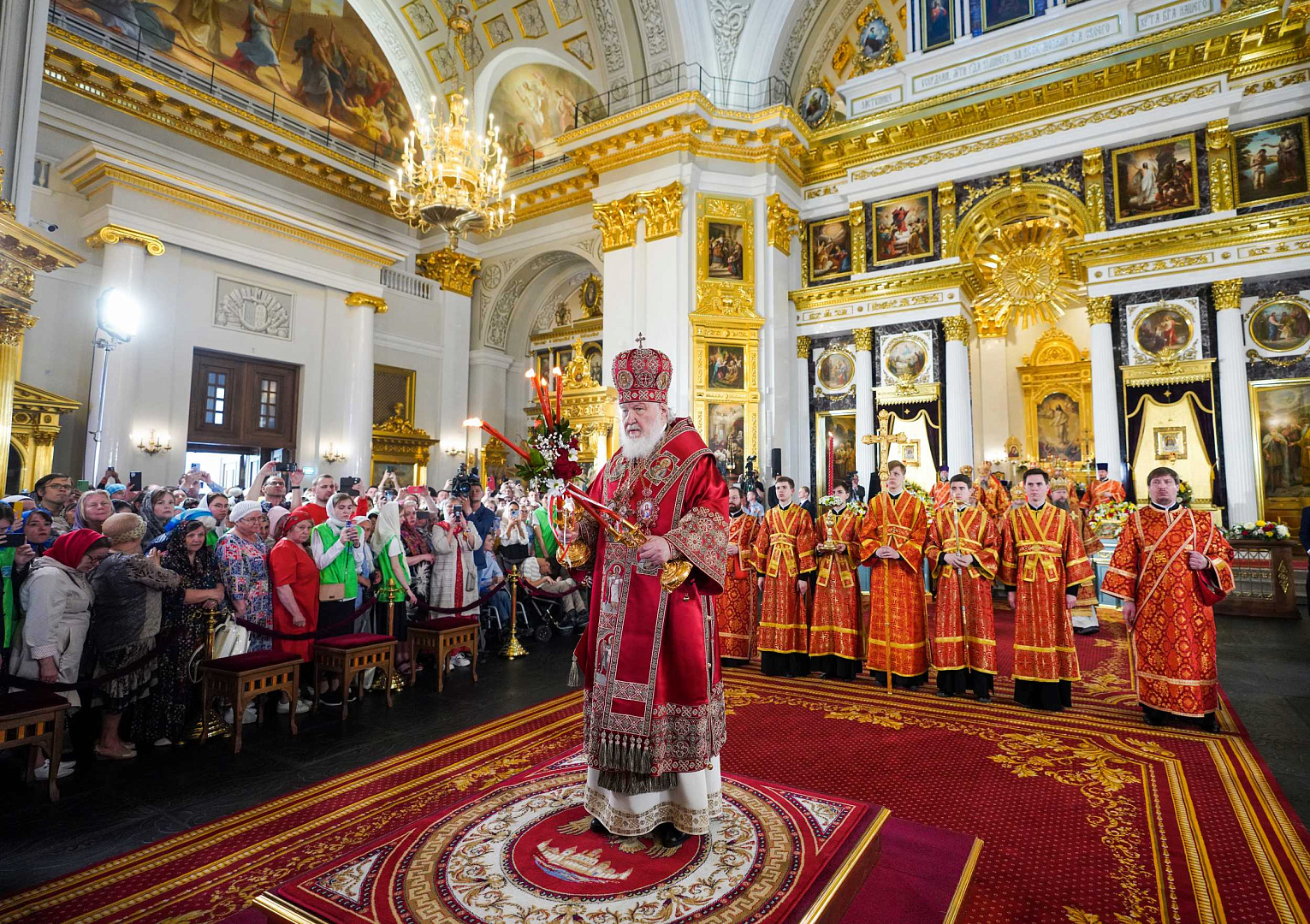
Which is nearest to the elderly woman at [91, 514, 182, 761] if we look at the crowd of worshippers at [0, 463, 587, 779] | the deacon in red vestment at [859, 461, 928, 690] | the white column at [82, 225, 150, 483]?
the crowd of worshippers at [0, 463, 587, 779]

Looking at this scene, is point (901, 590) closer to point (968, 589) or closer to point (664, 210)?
point (968, 589)

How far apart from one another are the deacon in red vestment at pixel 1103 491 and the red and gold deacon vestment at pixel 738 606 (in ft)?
23.5

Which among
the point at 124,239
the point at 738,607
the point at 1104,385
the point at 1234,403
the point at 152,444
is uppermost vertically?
the point at 124,239

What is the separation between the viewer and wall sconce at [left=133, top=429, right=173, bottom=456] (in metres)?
12.7

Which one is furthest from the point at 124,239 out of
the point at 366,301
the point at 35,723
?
the point at 35,723

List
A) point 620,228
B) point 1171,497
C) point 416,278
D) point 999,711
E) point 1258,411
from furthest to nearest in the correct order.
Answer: point 416,278, point 620,228, point 1258,411, point 999,711, point 1171,497

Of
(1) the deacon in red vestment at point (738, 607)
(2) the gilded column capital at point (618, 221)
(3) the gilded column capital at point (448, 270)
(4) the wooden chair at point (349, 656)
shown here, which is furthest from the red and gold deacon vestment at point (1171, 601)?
(3) the gilded column capital at point (448, 270)

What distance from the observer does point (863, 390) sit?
15.8 metres

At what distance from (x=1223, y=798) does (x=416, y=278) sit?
62.2ft

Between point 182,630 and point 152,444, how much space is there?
32.2ft

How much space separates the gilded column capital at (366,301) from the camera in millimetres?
16125

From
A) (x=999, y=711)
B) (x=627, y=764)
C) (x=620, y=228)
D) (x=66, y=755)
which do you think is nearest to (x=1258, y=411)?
(x=999, y=711)

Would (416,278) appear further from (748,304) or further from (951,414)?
(951,414)

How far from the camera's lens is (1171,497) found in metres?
5.40
